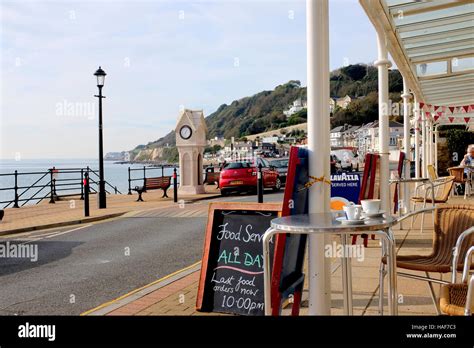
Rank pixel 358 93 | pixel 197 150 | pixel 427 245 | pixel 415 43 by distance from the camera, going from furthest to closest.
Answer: pixel 358 93
pixel 197 150
pixel 415 43
pixel 427 245

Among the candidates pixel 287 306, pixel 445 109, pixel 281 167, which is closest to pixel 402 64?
pixel 287 306

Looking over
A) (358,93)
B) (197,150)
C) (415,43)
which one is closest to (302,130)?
(358,93)

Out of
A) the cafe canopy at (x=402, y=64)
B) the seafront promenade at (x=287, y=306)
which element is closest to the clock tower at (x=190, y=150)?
the cafe canopy at (x=402, y=64)

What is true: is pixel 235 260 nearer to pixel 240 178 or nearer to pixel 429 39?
pixel 429 39

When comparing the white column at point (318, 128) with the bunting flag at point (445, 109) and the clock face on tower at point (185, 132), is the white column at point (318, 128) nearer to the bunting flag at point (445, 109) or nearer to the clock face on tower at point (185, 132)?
the bunting flag at point (445, 109)

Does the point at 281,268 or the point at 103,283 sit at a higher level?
the point at 281,268

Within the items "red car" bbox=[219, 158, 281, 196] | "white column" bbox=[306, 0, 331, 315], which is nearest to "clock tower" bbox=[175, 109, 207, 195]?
"red car" bbox=[219, 158, 281, 196]

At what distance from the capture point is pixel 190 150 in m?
20.4

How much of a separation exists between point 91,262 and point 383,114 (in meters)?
4.89

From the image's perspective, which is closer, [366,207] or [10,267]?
[366,207]

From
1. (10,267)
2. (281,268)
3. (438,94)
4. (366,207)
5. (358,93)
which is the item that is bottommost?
(10,267)
